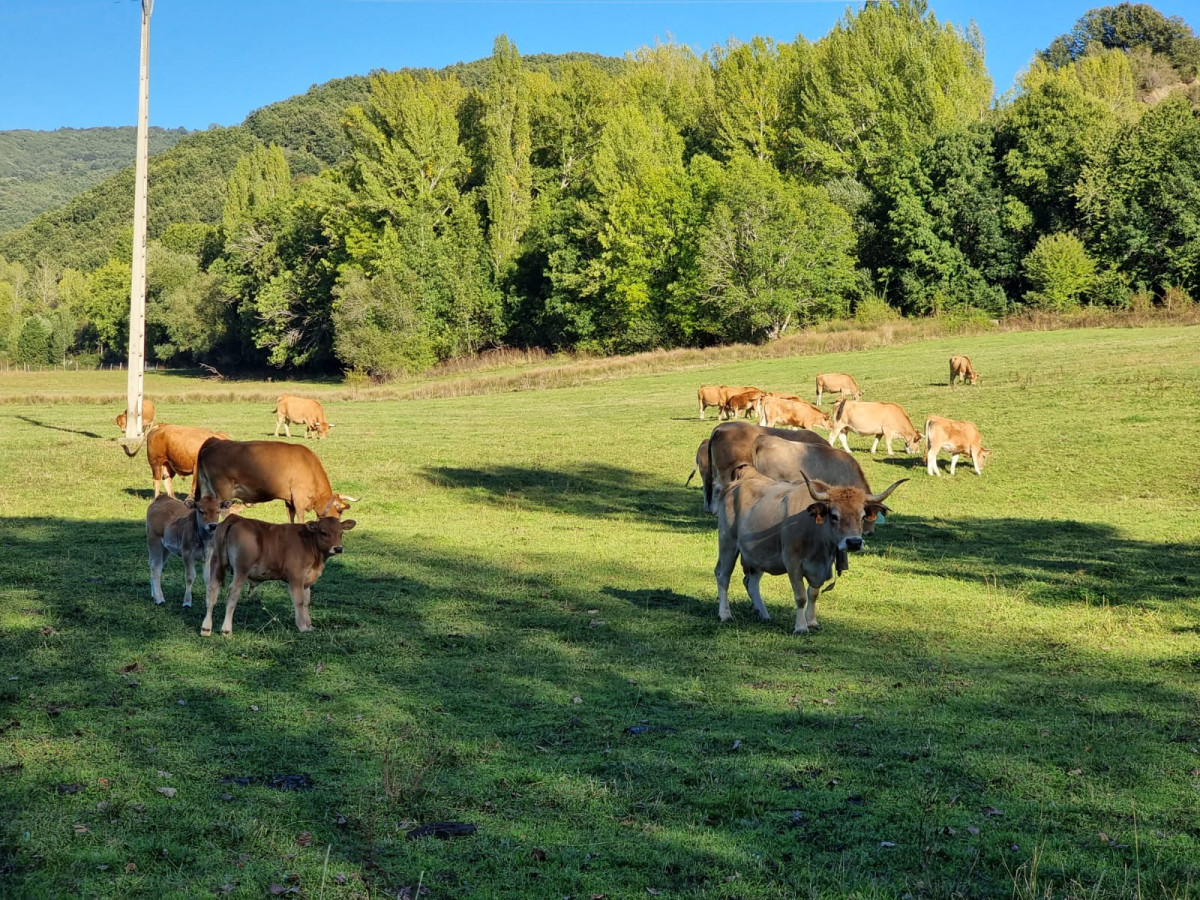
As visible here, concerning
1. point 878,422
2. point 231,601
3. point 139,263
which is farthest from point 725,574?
point 139,263

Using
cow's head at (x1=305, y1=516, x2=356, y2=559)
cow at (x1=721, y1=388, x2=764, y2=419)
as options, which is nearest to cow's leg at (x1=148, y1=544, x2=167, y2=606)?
cow's head at (x1=305, y1=516, x2=356, y2=559)

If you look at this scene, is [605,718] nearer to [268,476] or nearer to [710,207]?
[268,476]

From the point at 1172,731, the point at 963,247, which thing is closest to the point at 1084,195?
the point at 963,247

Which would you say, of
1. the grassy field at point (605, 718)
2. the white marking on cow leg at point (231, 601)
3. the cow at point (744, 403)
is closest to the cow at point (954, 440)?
the grassy field at point (605, 718)

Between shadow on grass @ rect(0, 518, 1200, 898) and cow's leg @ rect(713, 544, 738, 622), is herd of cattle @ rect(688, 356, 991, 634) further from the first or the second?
shadow on grass @ rect(0, 518, 1200, 898)

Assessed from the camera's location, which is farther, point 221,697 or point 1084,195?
point 1084,195

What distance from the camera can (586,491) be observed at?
24.3 metres

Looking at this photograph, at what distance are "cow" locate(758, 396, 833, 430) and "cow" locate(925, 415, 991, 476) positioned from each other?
516 centimetres

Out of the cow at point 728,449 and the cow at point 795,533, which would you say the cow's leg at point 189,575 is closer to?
the cow at point 795,533

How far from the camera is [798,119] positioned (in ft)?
270

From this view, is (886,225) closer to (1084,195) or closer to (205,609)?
(1084,195)

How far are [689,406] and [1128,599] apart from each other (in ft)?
86.3

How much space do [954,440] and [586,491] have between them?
8.15 m

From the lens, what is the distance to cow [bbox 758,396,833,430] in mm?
30516
